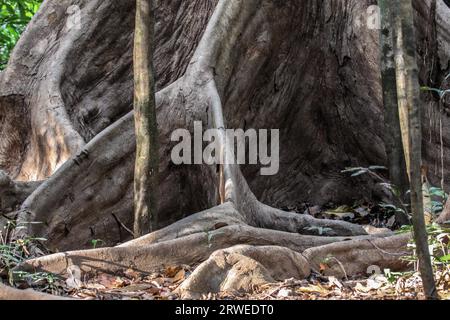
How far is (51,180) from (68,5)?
251cm

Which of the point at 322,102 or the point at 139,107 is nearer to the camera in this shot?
the point at 139,107

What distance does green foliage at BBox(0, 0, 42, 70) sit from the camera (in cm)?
912

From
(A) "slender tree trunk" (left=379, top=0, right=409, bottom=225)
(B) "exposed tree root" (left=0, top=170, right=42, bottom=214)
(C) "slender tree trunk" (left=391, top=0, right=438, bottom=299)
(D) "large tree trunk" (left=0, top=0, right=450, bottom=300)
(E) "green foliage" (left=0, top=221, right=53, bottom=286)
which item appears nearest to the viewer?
(C) "slender tree trunk" (left=391, top=0, right=438, bottom=299)

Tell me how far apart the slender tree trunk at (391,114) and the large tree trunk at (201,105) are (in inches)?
22.3

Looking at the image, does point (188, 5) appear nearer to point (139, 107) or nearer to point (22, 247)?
point (139, 107)

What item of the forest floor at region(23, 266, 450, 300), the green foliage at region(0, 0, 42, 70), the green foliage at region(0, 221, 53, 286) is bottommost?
the forest floor at region(23, 266, 450, 300)

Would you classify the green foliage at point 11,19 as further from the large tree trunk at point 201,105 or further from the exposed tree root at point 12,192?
the exposed tree root at point 12,192

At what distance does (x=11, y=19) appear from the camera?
9.28 metres

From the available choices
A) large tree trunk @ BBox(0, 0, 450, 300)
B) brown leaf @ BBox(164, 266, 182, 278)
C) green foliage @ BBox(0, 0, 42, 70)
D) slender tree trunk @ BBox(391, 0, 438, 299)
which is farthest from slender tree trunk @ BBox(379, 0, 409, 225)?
green foliage @ BBox(0, 0, 42, 70)

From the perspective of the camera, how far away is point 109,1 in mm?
7605

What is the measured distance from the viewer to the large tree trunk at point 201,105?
19.1 feet

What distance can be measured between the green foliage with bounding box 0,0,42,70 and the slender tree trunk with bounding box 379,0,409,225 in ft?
14.4

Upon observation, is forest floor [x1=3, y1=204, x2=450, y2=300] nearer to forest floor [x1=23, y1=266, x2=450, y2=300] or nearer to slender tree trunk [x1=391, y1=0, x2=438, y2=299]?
forest floor [x1=23, y1=266, x2=450, y2=300]
